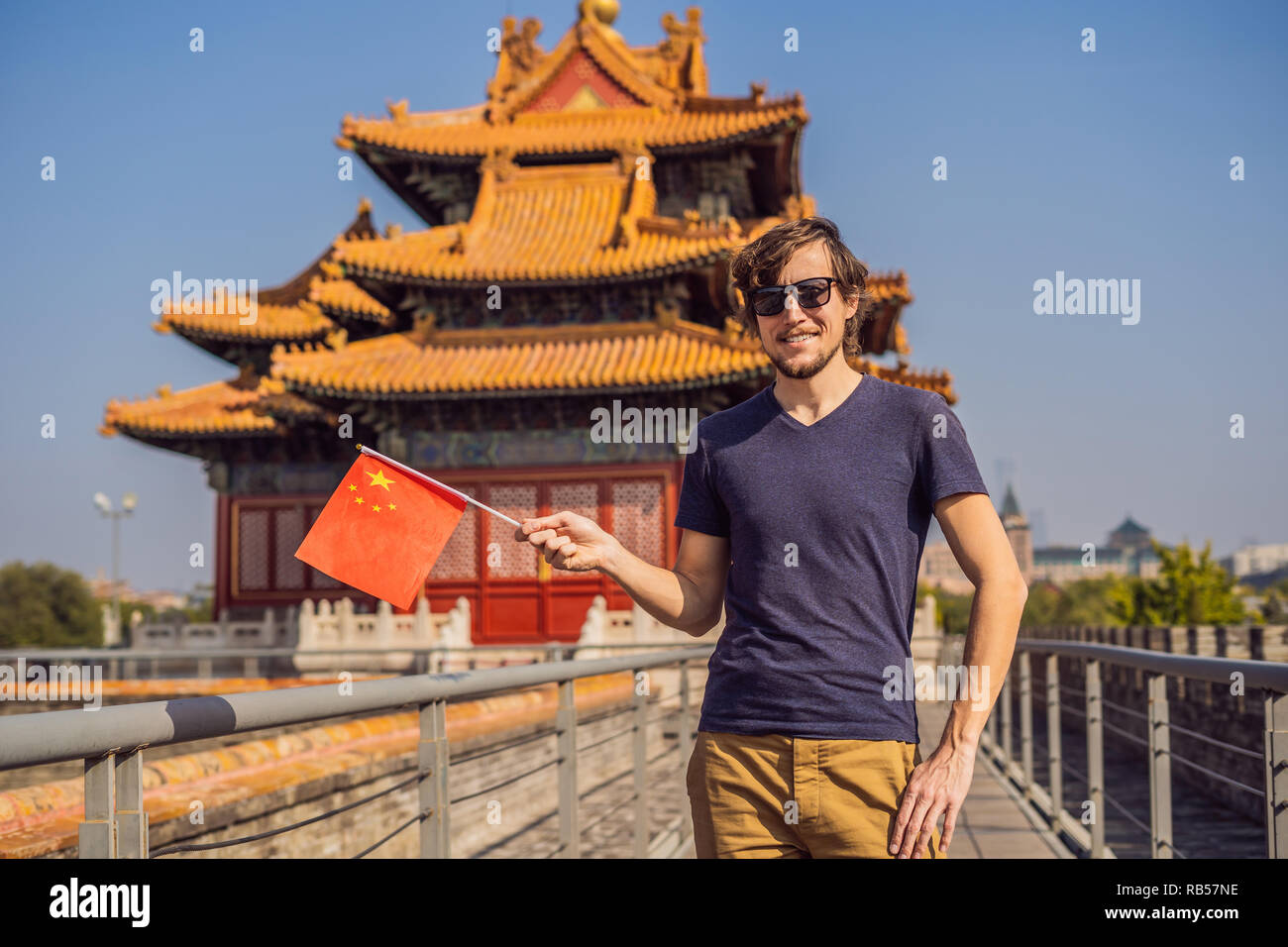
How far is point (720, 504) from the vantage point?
2613mm

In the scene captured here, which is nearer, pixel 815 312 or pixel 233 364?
pixel 815 312

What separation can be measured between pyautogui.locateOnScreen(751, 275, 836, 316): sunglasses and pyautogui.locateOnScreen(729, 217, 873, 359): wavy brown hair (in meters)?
0.02

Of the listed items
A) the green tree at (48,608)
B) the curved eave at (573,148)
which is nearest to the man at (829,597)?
the curved eave at (573,148)

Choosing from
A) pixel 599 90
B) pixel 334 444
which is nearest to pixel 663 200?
pixel 599 90

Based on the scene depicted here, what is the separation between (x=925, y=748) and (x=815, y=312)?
1031 cm

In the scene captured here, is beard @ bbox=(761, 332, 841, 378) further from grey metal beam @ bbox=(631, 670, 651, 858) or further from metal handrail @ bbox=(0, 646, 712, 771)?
grey metal beam @ bbox=(631, 670, 651, 858)

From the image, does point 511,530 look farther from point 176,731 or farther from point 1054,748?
point 176,731

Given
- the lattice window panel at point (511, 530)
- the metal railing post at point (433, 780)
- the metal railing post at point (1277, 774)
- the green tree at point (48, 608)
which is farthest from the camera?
the green tree at point (48, 608)

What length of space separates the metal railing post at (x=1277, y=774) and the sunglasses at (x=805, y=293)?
1661mm

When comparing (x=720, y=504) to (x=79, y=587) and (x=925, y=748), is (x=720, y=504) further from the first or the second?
(x=79, y=587)

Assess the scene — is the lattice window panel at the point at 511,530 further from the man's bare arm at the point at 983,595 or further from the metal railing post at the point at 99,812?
the metal railing post at the point at 99,812

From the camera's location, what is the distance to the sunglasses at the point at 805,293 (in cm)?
247

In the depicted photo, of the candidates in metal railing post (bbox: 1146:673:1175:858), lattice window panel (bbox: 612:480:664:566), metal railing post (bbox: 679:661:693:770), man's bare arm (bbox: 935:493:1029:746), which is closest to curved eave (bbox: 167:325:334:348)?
lattice window panel (bbox: 612:480:664:566)

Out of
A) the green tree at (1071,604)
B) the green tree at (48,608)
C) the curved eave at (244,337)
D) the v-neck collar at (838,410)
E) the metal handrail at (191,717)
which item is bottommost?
the green tree at (1071,604)
